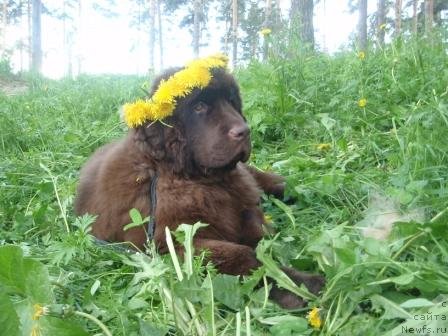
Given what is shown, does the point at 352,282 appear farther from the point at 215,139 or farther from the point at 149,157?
the point at 149,157

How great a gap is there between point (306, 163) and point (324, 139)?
68 centimetres

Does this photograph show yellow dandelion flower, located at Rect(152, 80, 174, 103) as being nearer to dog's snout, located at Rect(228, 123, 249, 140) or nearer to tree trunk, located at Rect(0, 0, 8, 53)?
dog's snout, located at Rect(228, 123, 249, 140)

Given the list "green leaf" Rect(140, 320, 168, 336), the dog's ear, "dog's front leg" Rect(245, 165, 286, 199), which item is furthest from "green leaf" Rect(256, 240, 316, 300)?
"dog's front leg" Rect(245, 165, 286, 199)

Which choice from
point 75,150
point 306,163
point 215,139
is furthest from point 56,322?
point 75,150

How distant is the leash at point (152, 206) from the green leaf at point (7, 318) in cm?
100

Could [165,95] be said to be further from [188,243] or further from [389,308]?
[389,308]

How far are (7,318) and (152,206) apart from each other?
1.20 m

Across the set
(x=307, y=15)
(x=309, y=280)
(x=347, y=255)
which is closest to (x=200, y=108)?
(x=309, y=280)

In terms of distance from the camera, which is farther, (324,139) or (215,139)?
(324,139)

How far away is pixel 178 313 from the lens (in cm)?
169

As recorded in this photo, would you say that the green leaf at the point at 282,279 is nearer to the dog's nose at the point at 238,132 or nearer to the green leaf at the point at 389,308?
the green leaf at the point at 389,308

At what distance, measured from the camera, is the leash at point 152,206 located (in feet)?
7.75

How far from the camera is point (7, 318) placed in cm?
133

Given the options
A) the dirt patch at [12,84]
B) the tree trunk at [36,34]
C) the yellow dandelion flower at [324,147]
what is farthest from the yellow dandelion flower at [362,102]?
the tree trunk at [36,34]
